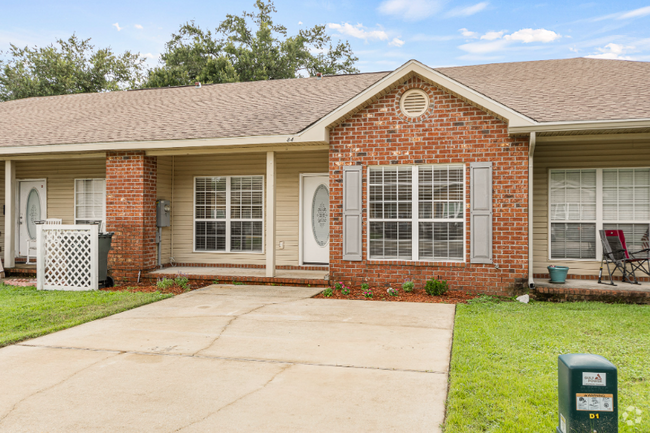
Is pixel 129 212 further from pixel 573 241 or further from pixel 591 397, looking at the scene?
pixel 591 397

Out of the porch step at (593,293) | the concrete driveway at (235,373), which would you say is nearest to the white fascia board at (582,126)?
the porch step at (593,293)

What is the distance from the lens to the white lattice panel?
28.7ft

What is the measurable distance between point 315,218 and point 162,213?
10.4 ft

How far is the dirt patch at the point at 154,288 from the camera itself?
876 centimetres

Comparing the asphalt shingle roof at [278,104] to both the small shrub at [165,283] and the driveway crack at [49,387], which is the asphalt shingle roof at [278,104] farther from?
the driveway crack at [49,387]

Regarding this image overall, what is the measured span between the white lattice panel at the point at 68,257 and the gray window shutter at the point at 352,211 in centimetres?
453

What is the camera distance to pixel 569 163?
28.1 ft

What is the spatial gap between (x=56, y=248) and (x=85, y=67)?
2414 cm

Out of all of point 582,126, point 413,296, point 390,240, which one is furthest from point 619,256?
point 390,240

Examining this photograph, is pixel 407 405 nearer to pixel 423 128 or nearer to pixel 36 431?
pixel 36 431

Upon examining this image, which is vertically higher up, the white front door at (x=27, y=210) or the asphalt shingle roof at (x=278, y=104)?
the asphalt shingle roof at (x=278, y=104)

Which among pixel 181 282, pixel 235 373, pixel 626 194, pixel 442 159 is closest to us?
pixel 235 373

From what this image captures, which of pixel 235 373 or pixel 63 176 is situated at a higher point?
pixel 63 176

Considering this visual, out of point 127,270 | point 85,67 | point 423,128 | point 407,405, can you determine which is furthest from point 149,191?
point 85,67
